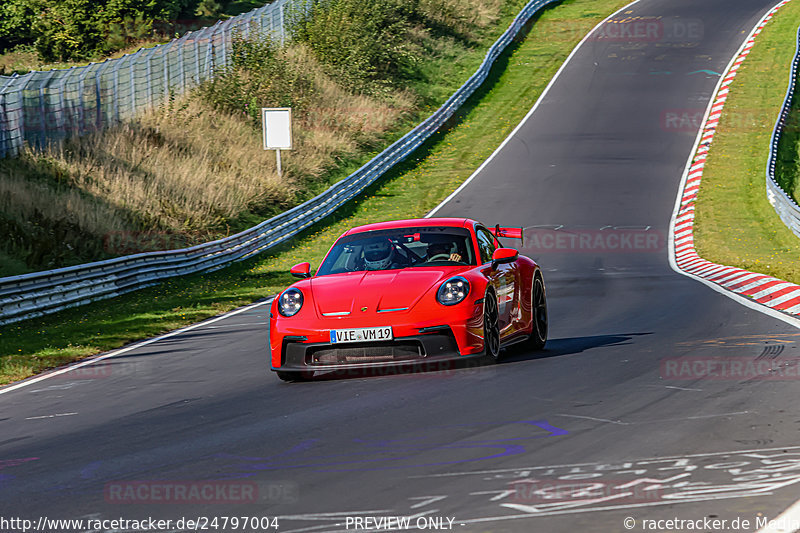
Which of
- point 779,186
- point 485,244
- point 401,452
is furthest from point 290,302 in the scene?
point 779,186

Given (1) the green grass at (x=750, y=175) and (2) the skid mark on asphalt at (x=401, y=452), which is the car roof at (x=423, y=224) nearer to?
(2) the skid mark on asphalt at (x=401, y=452)

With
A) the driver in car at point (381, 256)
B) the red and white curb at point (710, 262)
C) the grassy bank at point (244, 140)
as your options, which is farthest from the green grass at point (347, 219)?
the red and white curb at point (710, 262)

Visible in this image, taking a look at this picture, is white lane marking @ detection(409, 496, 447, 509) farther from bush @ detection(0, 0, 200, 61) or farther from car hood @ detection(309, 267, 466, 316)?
bush @ detection(0, 0, 200, 61)

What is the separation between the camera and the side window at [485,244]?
1116 centimetres

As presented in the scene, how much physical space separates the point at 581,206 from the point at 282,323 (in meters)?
24.8

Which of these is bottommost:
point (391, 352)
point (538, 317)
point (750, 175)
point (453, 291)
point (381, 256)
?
point (750, 175)

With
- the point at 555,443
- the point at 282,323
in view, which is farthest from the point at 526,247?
the point at 555,443

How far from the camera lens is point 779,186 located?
35.5 meters

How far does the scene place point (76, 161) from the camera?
1155 inches

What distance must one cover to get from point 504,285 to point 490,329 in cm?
94

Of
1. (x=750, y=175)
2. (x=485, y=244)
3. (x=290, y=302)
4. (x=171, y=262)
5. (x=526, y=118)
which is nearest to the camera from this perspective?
(x=290, y=302)

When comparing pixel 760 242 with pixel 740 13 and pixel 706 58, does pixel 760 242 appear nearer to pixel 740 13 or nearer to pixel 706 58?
pixel 706 58

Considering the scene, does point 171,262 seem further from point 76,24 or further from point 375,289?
point 76,24

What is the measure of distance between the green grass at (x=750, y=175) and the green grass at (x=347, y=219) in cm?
901
